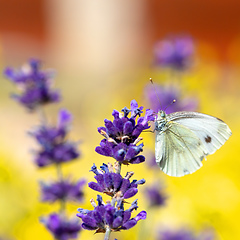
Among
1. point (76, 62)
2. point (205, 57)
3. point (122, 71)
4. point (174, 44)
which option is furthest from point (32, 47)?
point (174, 44)

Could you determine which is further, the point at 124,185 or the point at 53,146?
the point at 53,146

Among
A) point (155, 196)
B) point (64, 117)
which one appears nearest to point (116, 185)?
point (64, 117)

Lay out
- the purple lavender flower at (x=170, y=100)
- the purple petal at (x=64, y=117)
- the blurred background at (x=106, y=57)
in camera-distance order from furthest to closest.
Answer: the blurred background at (x=106, y=57)
the purple lavender flower at (x=170, y=100)
the purple petal at (x=64, y=117)

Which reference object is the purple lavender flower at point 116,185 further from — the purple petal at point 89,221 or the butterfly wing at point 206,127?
the butterfly wing at point 206,127

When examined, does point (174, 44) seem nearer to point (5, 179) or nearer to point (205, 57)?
point (5, 179)

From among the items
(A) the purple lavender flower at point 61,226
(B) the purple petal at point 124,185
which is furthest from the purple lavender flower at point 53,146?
(B) the purple petal at point 124,185

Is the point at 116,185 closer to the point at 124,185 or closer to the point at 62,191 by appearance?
the point at 124,185

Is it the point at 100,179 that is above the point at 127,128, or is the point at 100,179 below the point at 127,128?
below
